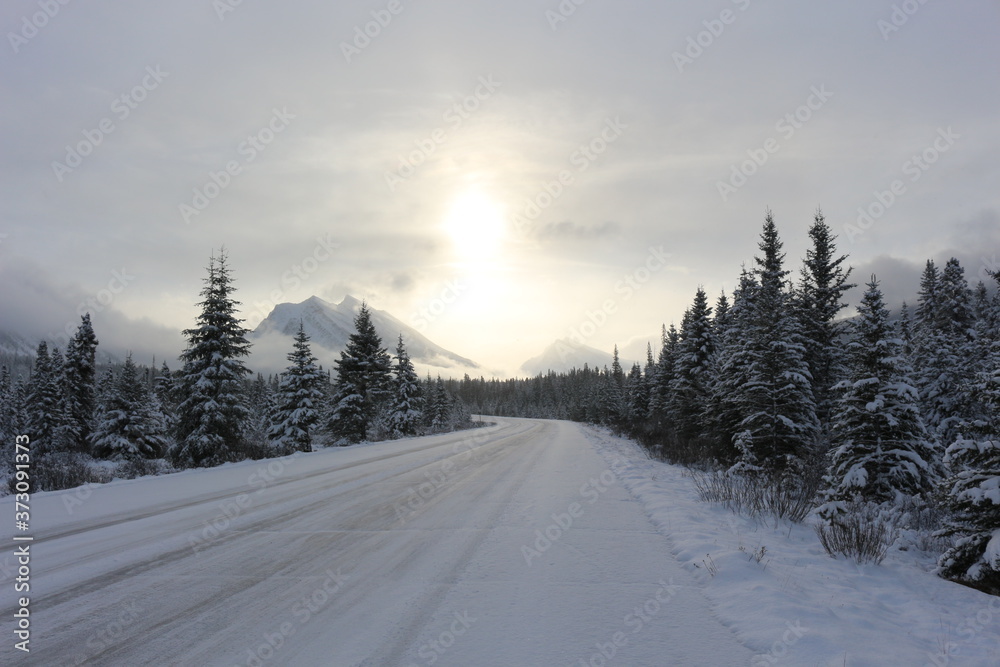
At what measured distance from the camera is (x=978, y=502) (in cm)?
583

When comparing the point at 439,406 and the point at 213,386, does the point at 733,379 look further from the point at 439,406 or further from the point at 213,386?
the point at 439,406

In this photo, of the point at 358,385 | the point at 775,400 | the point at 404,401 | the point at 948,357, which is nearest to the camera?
the point at 775,400

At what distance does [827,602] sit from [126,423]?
33900mm

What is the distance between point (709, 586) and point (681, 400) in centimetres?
2427

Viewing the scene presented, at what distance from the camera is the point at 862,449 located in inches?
415

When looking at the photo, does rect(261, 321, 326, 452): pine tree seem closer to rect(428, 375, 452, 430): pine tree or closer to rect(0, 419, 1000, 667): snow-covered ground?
rect(0, 419, 1000, 667): snow-covered ground

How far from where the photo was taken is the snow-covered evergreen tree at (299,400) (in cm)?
2738

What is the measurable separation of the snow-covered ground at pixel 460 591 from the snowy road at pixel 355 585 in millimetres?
22

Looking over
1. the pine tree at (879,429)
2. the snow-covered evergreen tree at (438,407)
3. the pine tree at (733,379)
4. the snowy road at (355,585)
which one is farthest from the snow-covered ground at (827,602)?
the snow-covered evergreen tree at (438,407)

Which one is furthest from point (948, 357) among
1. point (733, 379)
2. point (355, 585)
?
point (355, 585)

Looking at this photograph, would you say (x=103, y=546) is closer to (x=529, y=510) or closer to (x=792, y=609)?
(x=529, y=510)

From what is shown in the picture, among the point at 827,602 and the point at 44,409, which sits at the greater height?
the point at 44,409

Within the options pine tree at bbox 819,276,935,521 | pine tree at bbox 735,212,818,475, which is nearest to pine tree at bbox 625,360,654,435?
pine tree at bbox 735,212,818,475

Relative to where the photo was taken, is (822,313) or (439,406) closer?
(822,313)
